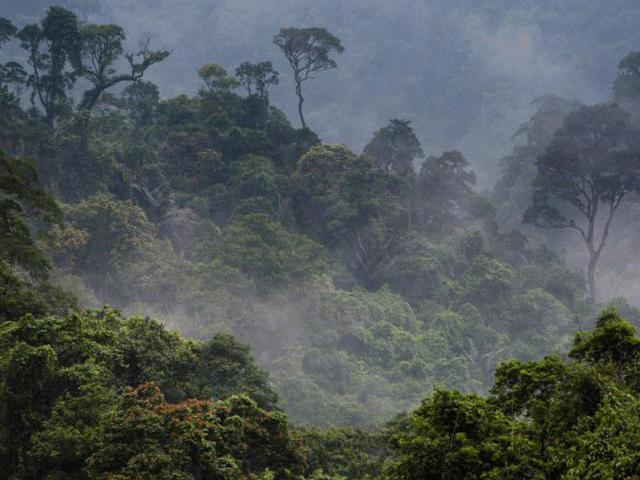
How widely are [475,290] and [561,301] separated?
27.0 feet

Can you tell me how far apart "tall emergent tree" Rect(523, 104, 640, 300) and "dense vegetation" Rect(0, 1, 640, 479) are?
0.23 meters

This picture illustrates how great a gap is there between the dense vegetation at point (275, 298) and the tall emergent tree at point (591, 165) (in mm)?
233

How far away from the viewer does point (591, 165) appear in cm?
6988

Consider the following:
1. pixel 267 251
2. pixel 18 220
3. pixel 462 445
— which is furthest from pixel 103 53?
pixel 462 445

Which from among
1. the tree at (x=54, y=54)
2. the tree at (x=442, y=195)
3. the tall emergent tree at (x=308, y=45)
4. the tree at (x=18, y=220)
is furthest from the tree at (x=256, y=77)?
the tree at (x=18, y=220)

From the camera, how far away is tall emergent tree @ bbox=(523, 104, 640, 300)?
226 ft

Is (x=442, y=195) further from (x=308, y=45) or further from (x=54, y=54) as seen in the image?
(x=54, y=54)

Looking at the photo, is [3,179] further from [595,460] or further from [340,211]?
[340,211]

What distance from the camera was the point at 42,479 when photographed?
1908cm

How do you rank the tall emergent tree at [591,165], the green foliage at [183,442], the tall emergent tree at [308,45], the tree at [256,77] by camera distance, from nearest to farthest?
the green foliage at [183,442], the tall emergent tree at [591,165], the tree at [256,77], the tall emergent tree at [308,45]

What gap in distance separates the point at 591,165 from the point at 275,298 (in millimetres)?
35098

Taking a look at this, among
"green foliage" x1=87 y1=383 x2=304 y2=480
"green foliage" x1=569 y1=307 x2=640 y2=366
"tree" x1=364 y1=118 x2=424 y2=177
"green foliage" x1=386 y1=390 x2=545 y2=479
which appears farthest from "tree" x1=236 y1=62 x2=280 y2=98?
"green foliage" x1=386 y1=390 x2=545 y2=479

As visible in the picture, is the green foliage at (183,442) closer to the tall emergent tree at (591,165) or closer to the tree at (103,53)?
the tree at (103,53)

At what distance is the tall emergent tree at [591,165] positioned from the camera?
69000mm
